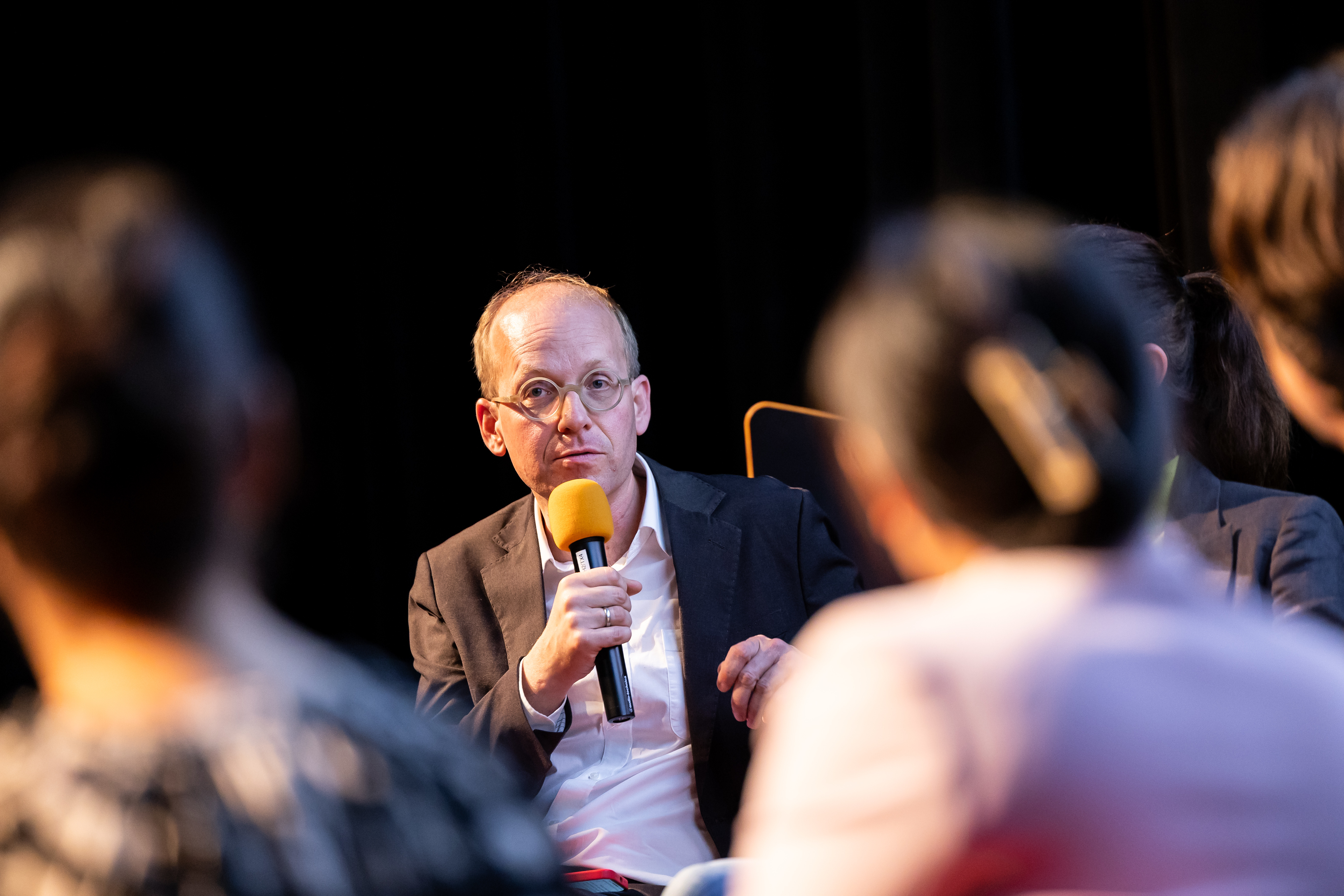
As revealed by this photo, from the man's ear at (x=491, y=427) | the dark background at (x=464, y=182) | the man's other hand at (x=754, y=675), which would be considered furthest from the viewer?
the dark background at (x=464, y=182)

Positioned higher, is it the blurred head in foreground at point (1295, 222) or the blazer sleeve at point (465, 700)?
the blurred head in foreground at point (1295, 222)

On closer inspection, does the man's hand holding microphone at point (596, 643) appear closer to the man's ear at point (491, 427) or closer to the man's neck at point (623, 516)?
the man's neck at point (623, 516)

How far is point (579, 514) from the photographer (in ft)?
5.56

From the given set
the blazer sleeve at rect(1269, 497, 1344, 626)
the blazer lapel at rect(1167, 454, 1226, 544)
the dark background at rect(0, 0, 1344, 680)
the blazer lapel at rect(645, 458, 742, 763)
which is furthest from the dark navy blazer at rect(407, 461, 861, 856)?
the dark background at rect(0, 0, 1344, 680)

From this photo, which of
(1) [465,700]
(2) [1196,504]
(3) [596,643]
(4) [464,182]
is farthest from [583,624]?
(4) [464,182]

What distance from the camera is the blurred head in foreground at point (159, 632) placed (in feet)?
1.85

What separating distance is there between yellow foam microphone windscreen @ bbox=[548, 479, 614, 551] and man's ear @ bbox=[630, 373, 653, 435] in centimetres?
40

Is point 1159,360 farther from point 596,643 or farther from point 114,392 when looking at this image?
point 114,392

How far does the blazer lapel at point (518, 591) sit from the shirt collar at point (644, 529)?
26 millimetres

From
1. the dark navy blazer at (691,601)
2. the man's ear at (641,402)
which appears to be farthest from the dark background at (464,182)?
the dark navy blazer at (691,601)

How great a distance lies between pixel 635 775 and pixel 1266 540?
38.7 inches

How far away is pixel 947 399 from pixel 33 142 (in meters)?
2.95

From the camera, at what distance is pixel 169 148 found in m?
3.01

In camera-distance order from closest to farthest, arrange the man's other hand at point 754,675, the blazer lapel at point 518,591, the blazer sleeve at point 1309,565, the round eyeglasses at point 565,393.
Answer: the blazer sleeve at point 1309,565 → the man's other hand at point 754,675 → the blazer lapel at point 518,591 → the round eyeglasses at point 565,393
